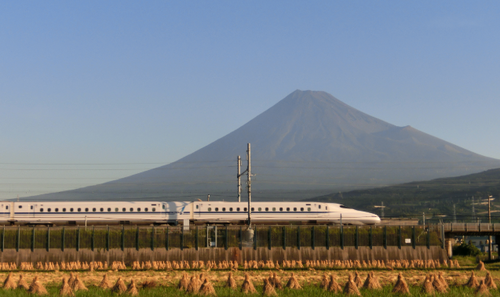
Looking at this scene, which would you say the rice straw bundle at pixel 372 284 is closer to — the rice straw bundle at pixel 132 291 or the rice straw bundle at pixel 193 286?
the rice straw bundle at pixel 193 286

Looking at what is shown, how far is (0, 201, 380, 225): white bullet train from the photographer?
244 ft

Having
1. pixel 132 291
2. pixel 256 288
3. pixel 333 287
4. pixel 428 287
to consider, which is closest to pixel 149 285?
pixel 132 291

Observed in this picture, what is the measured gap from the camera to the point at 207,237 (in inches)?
2416

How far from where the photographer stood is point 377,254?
6172cm

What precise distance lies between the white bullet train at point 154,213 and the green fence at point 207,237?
12.0 metres

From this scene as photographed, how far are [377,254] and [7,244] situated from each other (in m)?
38.4

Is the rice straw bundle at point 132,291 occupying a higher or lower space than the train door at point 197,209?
lower

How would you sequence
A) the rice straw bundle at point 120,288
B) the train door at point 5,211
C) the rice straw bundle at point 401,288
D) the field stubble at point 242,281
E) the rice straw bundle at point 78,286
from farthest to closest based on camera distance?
the train door at point 5,211 < the rice straw bundle at point 78,286 < the field stubble at point 242,281 < the rice straw bundle at point 120,288 < the rice straw bundle at point 401,288

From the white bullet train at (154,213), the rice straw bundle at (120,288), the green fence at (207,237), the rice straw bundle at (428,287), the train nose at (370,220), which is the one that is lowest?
the rice straw bundle at (428,287)

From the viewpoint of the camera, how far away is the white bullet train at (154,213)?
74.2 metres

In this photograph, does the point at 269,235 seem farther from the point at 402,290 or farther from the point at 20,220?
the point at 20,220

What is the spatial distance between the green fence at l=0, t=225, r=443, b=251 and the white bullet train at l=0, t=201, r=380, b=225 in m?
12.0

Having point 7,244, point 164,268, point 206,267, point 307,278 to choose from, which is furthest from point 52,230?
point 307,278

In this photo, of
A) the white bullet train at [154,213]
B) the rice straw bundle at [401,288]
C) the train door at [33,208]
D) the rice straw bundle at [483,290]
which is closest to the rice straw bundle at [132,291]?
the rice straw bundle at [401,288]
